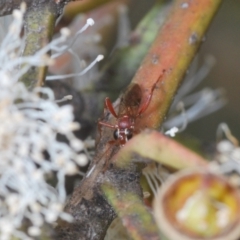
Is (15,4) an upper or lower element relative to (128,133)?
upper

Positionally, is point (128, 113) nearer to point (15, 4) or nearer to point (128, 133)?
point (128, 133)

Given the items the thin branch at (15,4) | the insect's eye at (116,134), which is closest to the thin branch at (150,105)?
the insect's eye at (116,134)

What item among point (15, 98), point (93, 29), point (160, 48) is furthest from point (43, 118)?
point (93, 29)

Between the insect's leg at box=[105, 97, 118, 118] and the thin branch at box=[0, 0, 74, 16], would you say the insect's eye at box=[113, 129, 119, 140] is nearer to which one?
the insect's leg at box=[105, 97, 118, 118]

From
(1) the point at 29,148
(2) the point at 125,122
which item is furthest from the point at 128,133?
(1) the point at 29,148

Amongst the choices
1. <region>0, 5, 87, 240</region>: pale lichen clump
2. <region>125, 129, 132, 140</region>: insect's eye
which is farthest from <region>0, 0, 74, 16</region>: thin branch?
<region>125, 129, 132, 140</region>: insect's eye

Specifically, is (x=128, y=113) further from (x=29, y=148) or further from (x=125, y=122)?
(x=29, y=148)

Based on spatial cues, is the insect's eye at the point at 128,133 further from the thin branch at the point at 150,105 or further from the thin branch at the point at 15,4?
the thin branch at the point at 15,4
